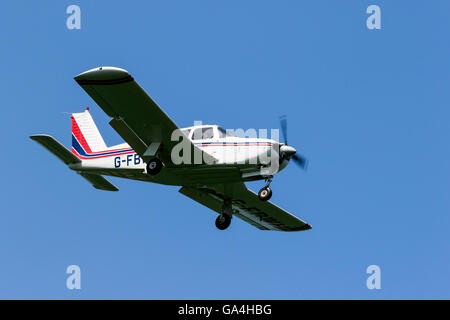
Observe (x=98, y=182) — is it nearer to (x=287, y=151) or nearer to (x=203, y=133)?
(x=203, y=133)

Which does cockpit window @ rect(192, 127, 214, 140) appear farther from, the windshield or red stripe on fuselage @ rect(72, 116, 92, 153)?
red stripe on fuselage @ rect(72, 116, 92, 153)

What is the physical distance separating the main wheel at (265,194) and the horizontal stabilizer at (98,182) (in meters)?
6.35

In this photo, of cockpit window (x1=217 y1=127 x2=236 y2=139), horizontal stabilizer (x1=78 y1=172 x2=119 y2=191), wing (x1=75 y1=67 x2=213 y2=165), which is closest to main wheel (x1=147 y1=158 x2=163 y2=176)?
wing (x1=75 y1=67 x2=213 y2=165)

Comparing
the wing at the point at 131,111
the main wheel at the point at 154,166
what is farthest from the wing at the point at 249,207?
the main wheel at the point at 154,166

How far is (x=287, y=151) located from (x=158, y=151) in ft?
14.2

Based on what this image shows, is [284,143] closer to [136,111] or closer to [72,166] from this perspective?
[136,111]

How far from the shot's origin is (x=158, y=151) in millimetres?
23578

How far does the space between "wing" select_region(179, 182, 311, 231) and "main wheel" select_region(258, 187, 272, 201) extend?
11.4 feet

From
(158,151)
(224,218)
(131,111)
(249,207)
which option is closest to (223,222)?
(224,218)

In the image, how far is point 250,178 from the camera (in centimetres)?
2345

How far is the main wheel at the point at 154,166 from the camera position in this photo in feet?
75.7

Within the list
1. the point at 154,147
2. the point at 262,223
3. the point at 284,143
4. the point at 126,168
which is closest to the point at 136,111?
the point at 154,147

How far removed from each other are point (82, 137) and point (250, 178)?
6999 millimetres

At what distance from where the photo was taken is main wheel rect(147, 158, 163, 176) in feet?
75.7
